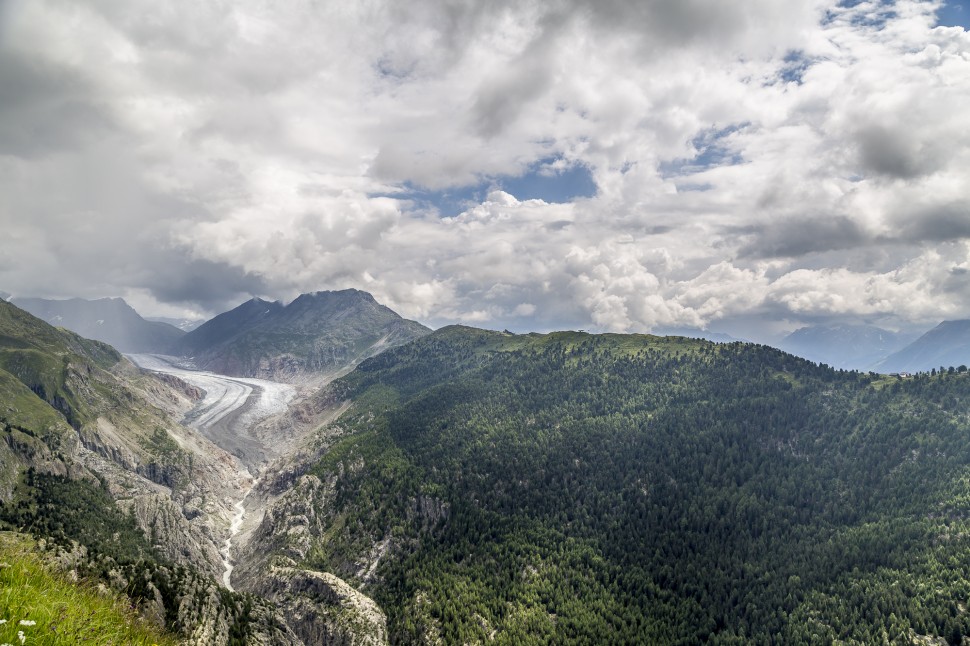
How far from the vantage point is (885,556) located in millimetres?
174625

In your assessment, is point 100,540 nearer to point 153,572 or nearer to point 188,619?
point 153,572

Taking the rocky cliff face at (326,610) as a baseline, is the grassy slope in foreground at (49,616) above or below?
above

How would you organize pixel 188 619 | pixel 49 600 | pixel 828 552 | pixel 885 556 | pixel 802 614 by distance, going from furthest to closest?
pixel 828 552
pixel 885 556
pixel 802 614
pixel 188 619
pixel 49 600

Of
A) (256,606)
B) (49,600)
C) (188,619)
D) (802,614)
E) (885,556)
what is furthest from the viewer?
(885,556)

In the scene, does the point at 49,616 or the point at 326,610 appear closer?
the point at 49,616

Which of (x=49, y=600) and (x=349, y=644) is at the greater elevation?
(x=49, y=600)

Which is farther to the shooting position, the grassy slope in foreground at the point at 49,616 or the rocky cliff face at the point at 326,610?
the rocky cliff face at the point at 326,610

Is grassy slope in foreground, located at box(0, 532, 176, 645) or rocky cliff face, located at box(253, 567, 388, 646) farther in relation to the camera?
rocky cliff face, located at box(253, 567, 388, 646)

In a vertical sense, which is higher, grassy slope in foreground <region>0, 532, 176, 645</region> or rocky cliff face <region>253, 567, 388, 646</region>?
grassy slope in foreground <region>0, 532, 176, 645</region>

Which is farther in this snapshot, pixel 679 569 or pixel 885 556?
pixel 679 569

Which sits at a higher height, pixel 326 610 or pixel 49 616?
pixel 49 616

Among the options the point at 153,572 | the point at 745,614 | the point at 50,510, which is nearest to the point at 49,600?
the point at 153,572

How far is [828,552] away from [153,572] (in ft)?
754

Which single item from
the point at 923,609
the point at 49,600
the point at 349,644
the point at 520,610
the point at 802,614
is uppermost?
the point at 49,600
